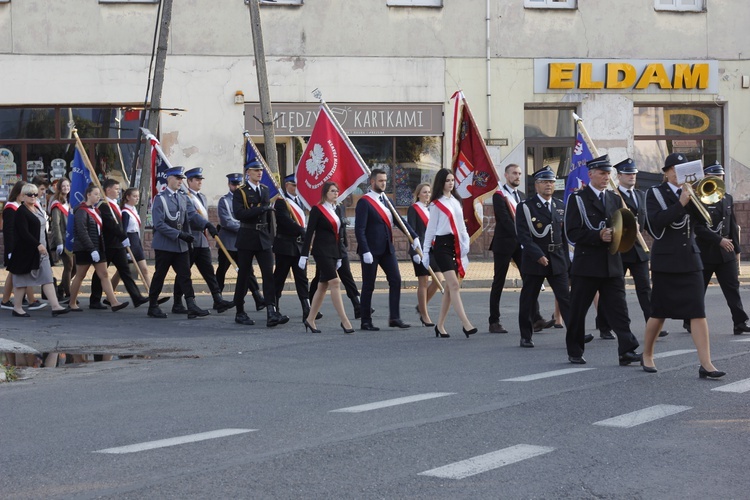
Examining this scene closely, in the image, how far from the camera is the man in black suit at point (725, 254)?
488 inches

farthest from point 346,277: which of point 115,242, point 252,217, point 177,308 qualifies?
point 115,242

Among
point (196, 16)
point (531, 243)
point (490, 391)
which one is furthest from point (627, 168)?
point (196, 16)

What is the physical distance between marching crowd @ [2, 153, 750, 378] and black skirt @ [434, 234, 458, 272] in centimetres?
2

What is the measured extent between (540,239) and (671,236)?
8.02 ft

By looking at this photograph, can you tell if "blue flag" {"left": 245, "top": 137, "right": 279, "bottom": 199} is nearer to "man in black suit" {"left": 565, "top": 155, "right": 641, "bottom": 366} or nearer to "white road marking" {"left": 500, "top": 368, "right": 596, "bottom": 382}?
"man in black suit" {"left": 565, "top": 155, "right": 641, "bottom": 366}

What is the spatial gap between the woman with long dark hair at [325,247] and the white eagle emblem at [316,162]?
3.64 ft

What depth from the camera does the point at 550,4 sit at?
25.4 m

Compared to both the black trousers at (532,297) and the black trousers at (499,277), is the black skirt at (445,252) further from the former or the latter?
the black trousers at (532,297)

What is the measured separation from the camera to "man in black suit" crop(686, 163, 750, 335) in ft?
40.7

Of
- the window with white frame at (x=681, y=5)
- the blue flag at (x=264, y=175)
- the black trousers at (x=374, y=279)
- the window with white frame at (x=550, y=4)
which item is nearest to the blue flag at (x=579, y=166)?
the black trousers at (x=374, y=279)

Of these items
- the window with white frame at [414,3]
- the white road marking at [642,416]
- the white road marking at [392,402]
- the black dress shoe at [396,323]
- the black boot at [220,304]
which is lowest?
the white road marking at [392,402]

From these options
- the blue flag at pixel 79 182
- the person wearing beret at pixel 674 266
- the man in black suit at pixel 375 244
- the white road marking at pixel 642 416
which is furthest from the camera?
the blue flag at pixel 79 182

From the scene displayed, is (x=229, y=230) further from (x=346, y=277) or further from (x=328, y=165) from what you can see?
(x=328, y=165)

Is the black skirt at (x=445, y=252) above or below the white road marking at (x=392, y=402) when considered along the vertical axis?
above
